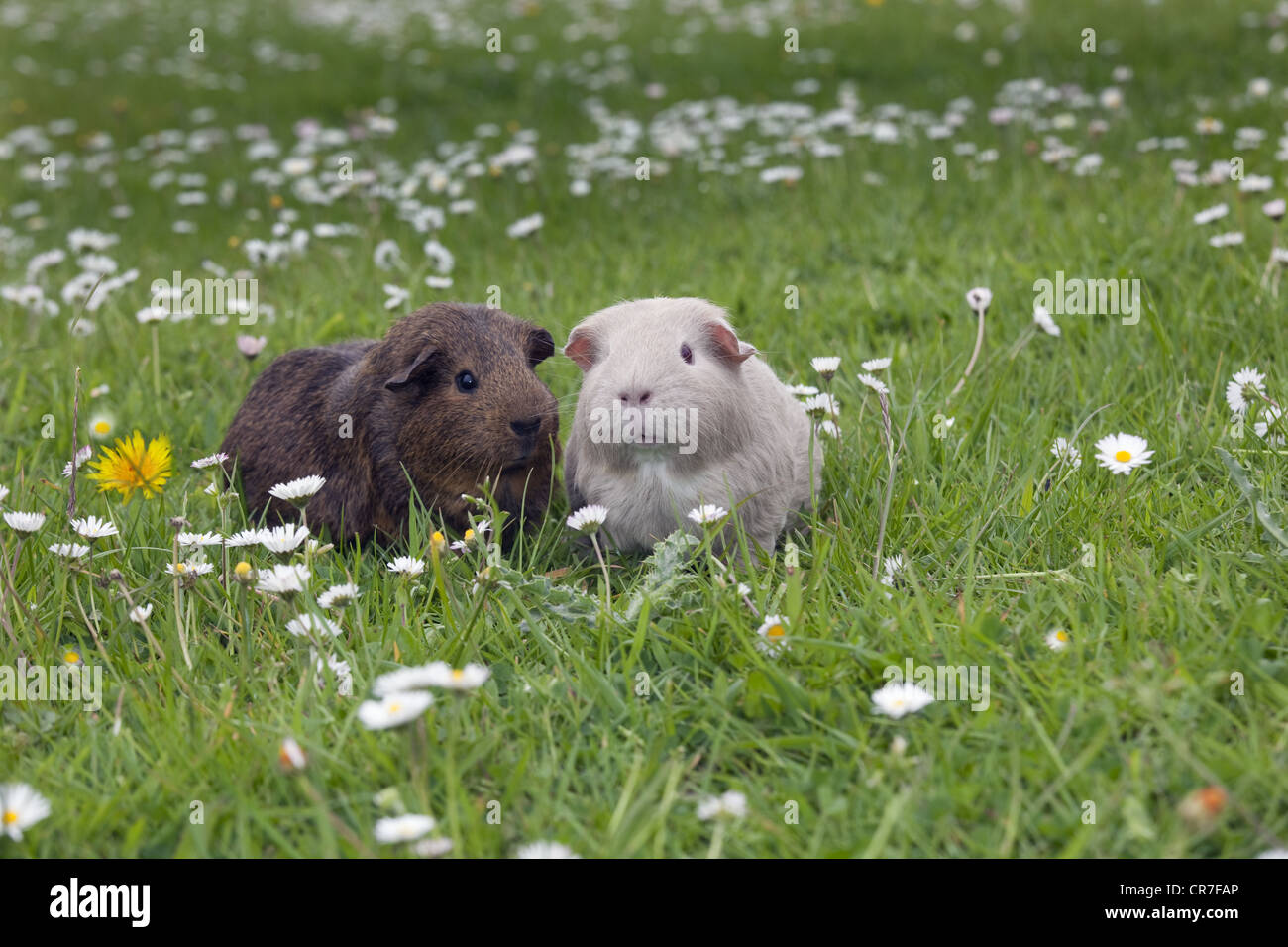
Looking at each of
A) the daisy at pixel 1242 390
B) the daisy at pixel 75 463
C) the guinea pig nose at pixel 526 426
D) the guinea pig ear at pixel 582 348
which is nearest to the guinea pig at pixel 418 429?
the guinea pig nose at pixel 526 426

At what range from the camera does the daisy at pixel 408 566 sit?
3.43 meters

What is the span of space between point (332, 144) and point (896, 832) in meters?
8.57

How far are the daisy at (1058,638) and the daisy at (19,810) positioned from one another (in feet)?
8.29

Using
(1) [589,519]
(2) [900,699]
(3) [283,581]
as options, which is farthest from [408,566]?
(2) [900,699]

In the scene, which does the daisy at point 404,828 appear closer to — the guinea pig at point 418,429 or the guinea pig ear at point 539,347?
the guinea pig at point 418,429

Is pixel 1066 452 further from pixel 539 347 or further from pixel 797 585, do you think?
pixel 539 347

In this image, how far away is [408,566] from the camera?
11.4 ft

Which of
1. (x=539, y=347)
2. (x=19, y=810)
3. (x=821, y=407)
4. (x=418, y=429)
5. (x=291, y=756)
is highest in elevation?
(x=539, y=347)

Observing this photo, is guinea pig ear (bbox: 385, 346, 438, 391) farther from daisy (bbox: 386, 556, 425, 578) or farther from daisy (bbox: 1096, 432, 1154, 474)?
daisy (bbox: 1096, 432, 1154, 474)

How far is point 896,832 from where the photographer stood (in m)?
2.53

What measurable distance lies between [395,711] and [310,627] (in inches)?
32.1

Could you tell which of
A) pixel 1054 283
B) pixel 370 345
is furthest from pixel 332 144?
pixel 1054 283

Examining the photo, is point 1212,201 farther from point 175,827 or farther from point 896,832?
point 175,827
